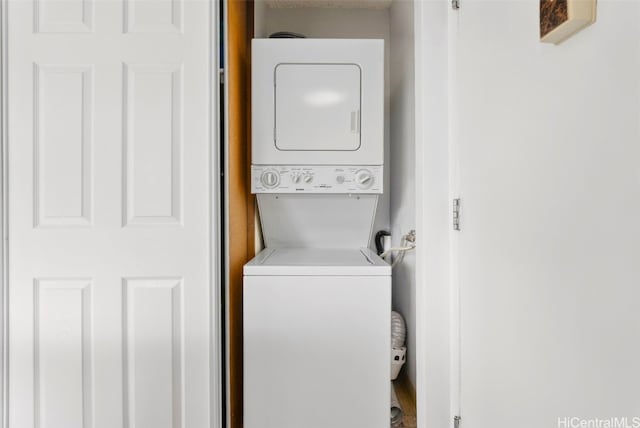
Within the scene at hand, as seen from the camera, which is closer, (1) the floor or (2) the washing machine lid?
(2) the washing machine lid

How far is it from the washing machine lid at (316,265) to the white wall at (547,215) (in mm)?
438

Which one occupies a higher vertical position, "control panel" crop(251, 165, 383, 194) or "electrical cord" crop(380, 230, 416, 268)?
"control panel" crop(251, 165, 383, 194)

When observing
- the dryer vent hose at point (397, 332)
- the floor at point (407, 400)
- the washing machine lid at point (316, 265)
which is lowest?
the floor at point (407, 400)

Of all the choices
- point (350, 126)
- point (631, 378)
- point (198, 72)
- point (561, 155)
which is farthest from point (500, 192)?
point (198, 72)

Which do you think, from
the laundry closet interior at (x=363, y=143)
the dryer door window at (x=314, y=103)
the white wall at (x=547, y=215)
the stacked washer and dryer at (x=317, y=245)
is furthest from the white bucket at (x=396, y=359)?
the dryer door window at (x=314, y=103)

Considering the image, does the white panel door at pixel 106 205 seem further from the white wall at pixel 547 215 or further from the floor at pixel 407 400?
the floor at pixel 407 400

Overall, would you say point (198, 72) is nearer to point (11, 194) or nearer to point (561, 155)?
point (11, 194)

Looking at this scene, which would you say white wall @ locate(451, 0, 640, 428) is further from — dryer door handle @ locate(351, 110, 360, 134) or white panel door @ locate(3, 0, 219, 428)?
white panel door @ locate(3, 0, 219, 428)

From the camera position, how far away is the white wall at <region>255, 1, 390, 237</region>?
2509mm

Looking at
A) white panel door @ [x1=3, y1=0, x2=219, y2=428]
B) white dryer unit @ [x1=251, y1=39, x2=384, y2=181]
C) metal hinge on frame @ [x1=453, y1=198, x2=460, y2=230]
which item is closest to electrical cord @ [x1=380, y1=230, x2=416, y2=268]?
metal hinge on frame @ [x1=453, y1=198, x2=460, y2=230]

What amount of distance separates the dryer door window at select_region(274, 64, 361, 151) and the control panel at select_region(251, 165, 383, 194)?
4.9 inches

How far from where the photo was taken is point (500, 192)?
104cm

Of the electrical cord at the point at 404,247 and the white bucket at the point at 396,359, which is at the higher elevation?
the electrical cord at the point at 404,247

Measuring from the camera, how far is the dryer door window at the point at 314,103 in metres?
1.89
